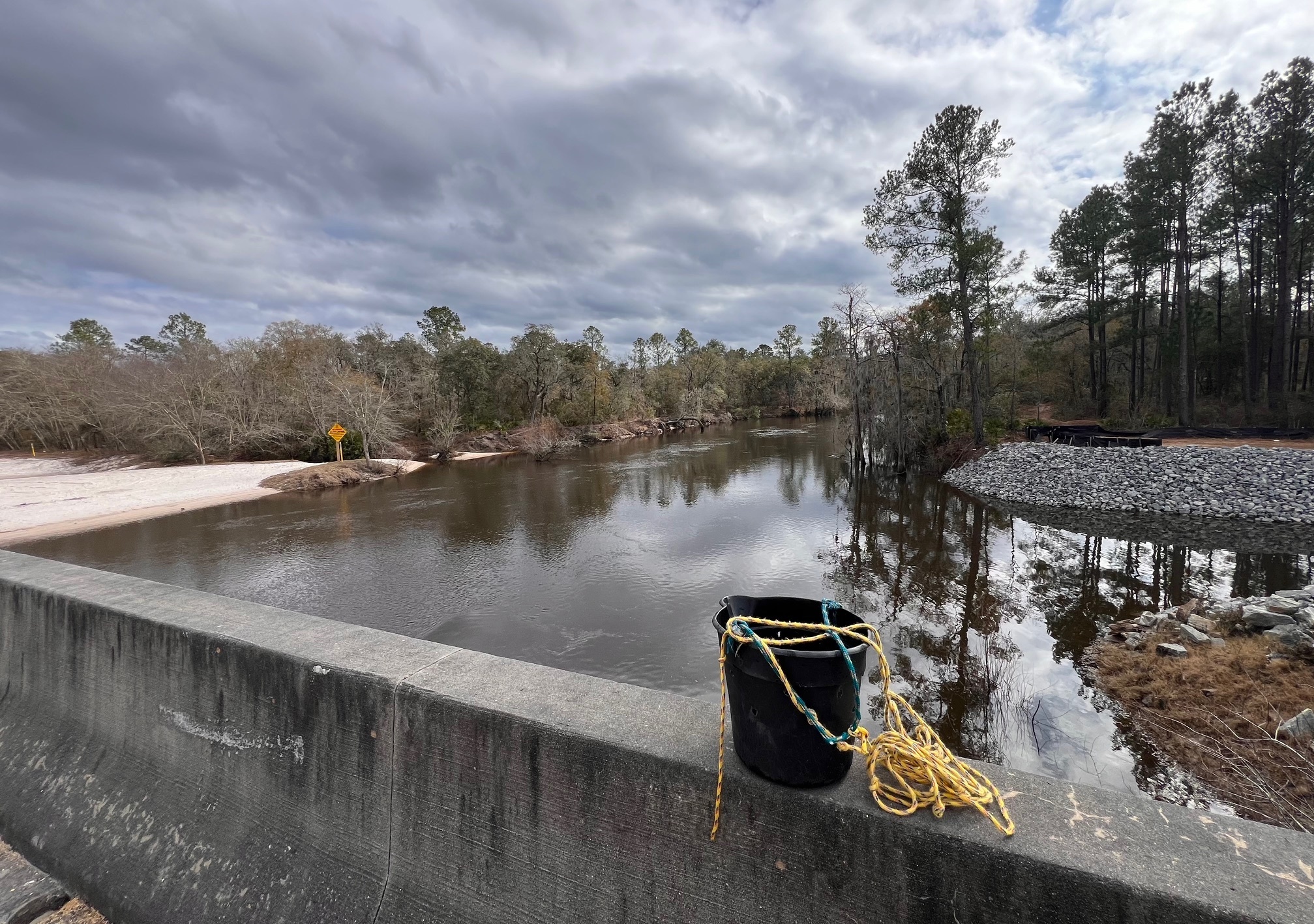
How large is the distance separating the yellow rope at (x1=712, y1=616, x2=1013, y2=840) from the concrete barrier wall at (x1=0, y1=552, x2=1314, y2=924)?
0.13 feet

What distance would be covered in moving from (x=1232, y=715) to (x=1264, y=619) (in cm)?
190

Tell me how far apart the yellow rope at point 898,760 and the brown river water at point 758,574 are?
4000mm

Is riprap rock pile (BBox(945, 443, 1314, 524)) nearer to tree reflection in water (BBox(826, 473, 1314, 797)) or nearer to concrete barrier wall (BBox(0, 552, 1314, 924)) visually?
tree reflection in water (BBox(826, 473, 1314, 797))

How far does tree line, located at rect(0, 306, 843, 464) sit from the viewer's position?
25.0 m

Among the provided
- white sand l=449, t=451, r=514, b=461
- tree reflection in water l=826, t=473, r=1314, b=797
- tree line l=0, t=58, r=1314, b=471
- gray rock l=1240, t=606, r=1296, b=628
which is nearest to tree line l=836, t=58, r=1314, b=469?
tree line l=0, t=58, r=1314, b=471

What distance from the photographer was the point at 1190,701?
4.61m

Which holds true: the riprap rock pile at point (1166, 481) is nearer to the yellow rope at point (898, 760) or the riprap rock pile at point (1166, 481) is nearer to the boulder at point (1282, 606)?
the boulder at point (1282, 606)

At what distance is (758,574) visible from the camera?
9.10 metres

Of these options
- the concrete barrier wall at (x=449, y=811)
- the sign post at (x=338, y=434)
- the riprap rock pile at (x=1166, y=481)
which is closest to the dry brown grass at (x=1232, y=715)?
the concrete barrier wall at (x=449, y=811)

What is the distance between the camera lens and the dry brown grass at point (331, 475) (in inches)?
770

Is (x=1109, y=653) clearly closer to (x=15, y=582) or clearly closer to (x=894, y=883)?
(x=894, y=883)

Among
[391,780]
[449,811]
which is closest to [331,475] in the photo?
[391,780]

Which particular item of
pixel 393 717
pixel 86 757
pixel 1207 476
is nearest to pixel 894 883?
pixel 393 717

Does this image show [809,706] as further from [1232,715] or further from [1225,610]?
[1225,610]
